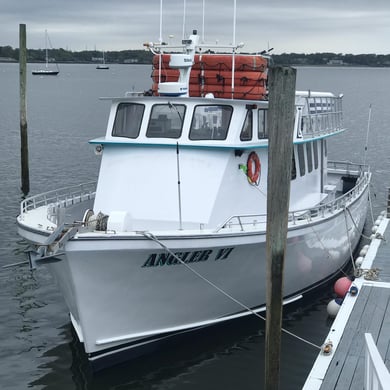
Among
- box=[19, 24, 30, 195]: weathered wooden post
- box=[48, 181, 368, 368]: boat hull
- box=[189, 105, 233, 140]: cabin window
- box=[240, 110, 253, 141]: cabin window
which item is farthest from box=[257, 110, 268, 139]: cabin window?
box=[19, 24, 30, 195]: weathered wooden post

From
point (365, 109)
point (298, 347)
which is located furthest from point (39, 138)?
point (365, 109)

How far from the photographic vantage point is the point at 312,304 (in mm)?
14773

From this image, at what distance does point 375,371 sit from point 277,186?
362 cm

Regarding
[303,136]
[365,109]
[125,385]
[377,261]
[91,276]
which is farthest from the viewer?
[365,109]

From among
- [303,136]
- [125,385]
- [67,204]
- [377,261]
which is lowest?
[125,385]

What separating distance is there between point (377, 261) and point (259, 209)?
3093mm

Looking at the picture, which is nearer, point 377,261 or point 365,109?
point 377,261

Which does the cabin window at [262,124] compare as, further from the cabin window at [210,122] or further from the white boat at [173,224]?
the cabin window at [210,122]

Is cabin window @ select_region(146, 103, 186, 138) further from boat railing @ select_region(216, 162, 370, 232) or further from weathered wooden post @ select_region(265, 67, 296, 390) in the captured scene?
weathered wooden post @ select_region(265, 67, 296, 390)

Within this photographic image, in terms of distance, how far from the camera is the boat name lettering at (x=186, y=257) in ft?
35.3

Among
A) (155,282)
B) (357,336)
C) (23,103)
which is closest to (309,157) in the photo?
(155,282)

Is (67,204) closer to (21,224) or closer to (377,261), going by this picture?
(21,224)

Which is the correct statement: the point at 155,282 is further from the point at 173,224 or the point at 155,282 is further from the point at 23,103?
the point at 23,103

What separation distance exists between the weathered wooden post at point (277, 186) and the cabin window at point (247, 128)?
11.9 feet
